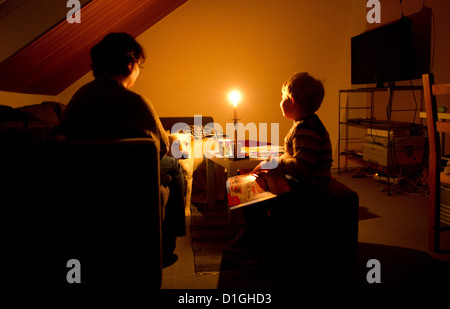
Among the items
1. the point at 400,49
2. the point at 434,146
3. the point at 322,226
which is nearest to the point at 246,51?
the point at 400,49

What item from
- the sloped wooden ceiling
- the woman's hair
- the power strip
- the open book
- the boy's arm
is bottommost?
the power strip

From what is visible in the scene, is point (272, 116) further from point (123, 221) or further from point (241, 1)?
point (123, 221)

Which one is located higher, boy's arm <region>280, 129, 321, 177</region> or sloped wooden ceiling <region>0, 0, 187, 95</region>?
sloped wooden ceiling <region>0, 0, 187, 95</region>

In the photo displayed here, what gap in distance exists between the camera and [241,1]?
3824 mm

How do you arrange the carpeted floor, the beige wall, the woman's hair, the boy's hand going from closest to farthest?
1. the woman's hair
2. the boy's hand
3. the carpeted floor
4. the beige wall

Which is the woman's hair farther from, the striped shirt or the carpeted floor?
the carpeted floor

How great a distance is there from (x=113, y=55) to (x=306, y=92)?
860 millimetres

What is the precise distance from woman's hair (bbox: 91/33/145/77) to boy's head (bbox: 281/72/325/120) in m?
0.75

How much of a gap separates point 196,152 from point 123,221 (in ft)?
5.05

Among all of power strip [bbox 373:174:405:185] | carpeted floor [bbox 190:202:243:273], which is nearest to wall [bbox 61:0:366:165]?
power strip [bbox 373:174:405:185]

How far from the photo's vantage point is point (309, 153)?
1481 millimetres

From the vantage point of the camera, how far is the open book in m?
1.48

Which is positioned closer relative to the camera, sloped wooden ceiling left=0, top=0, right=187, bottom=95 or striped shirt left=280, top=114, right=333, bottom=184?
striped shirt left=280, top=114, right=333, bottom=184

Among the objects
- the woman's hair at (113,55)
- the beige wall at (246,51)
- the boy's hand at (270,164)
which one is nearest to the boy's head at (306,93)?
the boy's hand at (270,164)
